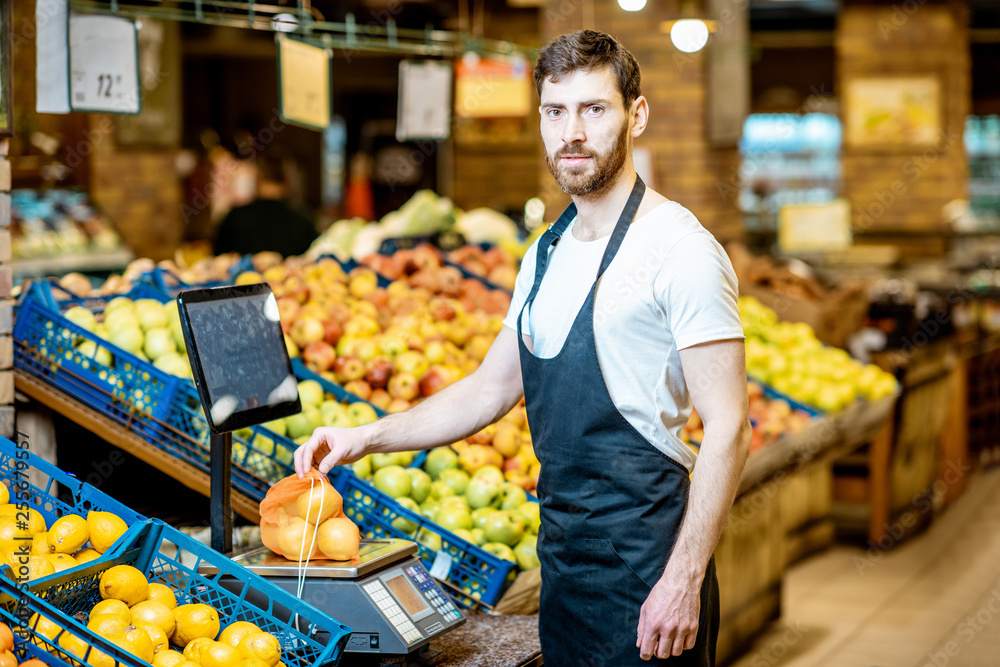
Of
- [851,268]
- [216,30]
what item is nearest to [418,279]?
[851,268]

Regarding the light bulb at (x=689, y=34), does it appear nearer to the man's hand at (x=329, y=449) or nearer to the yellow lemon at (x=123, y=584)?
the man's hand at (x=329, y=449)

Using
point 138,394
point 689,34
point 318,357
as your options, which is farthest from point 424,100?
point 138,394

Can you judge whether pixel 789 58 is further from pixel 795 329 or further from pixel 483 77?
pixel 795 329

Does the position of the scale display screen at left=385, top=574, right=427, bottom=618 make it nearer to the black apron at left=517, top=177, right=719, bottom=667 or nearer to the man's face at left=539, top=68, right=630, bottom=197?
the black apron at left=517, top=177, right=719, bottom=667

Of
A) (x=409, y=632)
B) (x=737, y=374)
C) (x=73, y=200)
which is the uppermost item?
(x=73, y=200)

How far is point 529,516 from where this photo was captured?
2709 mm

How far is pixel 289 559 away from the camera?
1.98 meters

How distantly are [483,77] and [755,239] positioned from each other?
3.16 meters

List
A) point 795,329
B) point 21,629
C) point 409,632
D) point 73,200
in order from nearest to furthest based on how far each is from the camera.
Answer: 1. point 21,629
2. point 409,632
3. point 795,329
4. point 73,200

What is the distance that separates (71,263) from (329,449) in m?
5.57

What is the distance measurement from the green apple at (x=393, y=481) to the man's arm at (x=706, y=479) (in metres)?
0.98

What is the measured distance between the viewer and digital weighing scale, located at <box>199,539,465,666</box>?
1890 mm

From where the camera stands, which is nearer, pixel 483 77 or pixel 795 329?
pixel 795 329

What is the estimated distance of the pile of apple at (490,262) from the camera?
449cm
